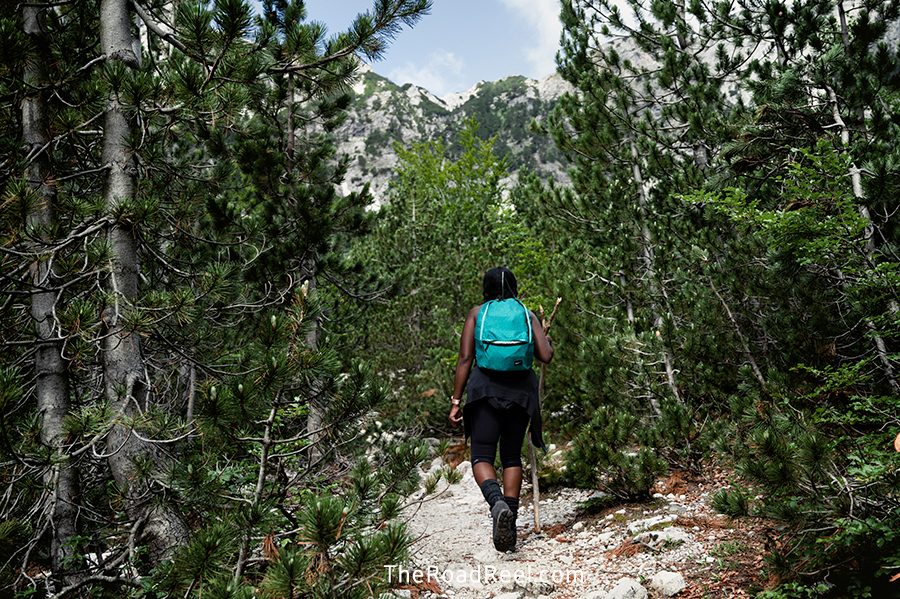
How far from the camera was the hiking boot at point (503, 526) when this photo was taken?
10.3 feet

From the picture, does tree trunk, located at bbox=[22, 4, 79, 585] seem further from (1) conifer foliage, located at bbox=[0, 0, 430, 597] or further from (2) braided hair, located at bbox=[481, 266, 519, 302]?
(2) braided hair, located at bbox=[481, 266, 519, 302]

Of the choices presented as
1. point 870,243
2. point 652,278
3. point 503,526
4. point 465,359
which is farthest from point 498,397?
point 652,278

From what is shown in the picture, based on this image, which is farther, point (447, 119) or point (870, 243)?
point (447, 119)

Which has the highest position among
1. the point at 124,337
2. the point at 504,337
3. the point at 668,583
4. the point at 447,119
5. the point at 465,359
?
the point at 447,119

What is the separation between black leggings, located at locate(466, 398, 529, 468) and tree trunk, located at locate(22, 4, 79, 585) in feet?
8.35

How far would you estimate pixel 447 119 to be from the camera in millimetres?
115125

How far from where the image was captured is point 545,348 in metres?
3.65

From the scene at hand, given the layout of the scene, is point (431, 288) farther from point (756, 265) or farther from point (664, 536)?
point (664, 536)

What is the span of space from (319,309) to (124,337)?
107cm

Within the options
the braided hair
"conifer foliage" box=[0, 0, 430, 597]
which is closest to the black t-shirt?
the braided hair

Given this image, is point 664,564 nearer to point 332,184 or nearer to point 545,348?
point 545,348

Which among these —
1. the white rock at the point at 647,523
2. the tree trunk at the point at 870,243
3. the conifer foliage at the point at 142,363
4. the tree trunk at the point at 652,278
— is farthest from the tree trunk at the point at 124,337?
the tree trunk at the point at 652,278

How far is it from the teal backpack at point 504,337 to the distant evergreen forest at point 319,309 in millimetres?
788

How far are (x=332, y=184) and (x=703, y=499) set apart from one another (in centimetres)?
563
